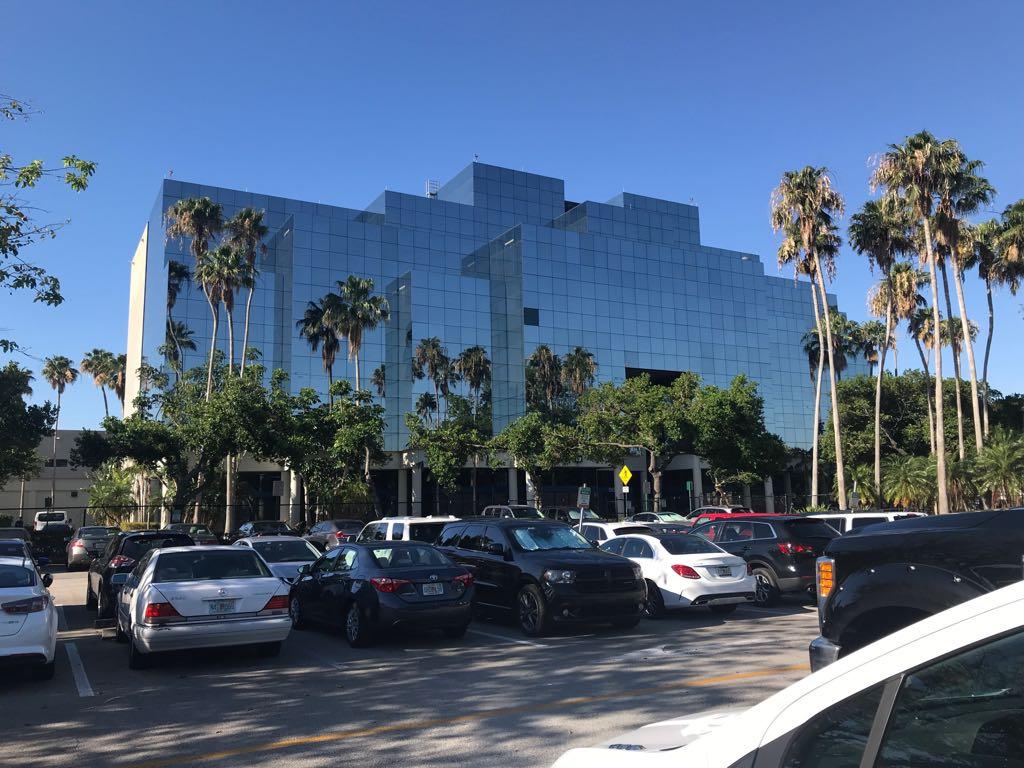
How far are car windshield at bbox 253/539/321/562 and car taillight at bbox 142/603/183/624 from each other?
6231mm

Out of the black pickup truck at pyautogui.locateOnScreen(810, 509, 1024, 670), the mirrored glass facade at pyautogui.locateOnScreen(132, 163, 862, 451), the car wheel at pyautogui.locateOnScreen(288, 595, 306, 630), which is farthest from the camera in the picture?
the mirrored glass facade at pyautogui.locateOnScreen(132, 163, 862, 451)

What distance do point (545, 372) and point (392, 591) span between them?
2042 inches

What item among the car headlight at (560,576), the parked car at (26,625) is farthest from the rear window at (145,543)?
the car headlight at (560,576)

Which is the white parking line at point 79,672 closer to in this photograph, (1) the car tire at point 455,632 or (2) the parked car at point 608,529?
(1) the car tire at point 455,632

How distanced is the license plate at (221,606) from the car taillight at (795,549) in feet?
32.8

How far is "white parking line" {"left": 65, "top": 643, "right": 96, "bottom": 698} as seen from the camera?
8.77m

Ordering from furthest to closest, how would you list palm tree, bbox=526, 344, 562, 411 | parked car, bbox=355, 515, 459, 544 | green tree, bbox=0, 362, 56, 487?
palm tree, bbox=526, 344, 562, 411
green tree, bbox=0, 362, 56, 487
parked car, bbox=355, 515, 459, 544

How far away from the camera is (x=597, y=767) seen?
258 centimetres

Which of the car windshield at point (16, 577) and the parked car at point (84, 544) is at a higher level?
the car windshield at point (16, 577)

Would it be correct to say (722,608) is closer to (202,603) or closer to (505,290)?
(202,603)

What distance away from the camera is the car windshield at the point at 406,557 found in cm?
1176

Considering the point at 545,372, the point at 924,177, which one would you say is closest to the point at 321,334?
the point at 545,372

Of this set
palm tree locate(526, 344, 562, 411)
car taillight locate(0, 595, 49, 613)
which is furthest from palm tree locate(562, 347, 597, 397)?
car taillight locate(0, 595, 49, 613)

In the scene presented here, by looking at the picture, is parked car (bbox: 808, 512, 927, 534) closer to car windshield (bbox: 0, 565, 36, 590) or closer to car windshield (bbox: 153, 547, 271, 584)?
car windshield (bbox: 153, 547, 271, 584)
